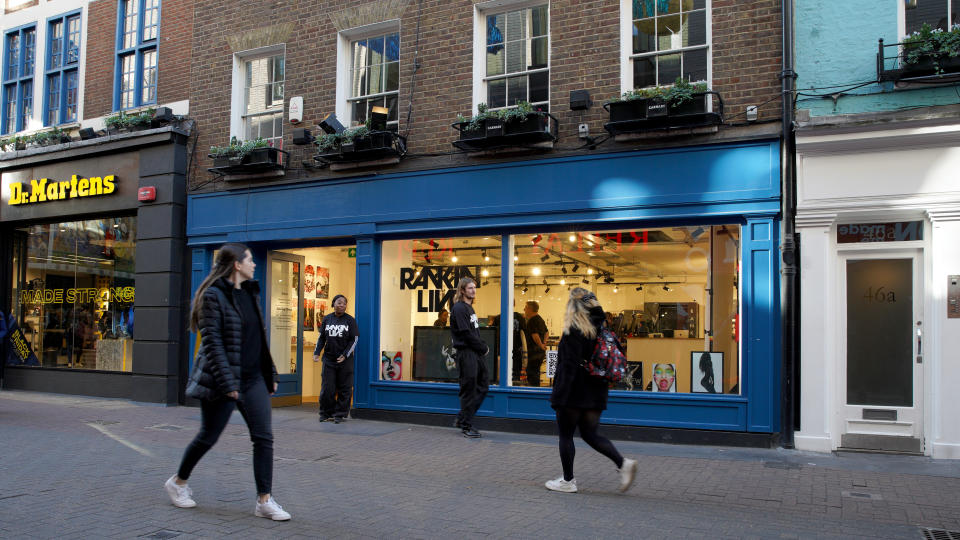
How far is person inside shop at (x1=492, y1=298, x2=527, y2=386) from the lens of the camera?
9.87 metres

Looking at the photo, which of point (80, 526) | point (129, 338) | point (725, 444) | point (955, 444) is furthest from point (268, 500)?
point (129, 338)

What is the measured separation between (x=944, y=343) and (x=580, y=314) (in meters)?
4.33

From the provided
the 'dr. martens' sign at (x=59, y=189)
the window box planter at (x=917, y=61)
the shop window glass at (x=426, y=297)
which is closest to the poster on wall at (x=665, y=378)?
the shop window glass at (x=426, y=297)

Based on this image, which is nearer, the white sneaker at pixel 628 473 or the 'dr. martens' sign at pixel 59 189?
the white sneaker at pixel 628 473

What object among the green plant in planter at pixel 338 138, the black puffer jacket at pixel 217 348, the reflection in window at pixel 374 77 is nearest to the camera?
the black puffer jacket at pixel 217 348

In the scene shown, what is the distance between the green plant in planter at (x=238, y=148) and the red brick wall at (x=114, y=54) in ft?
5.61

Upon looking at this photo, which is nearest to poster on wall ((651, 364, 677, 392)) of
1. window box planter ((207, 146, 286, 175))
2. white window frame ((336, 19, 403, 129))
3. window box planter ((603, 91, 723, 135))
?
window box planter ((603, 91, 723, 135))

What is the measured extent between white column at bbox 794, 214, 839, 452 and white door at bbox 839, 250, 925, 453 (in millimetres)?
241

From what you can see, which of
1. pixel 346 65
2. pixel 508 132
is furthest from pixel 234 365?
pixel 346 65

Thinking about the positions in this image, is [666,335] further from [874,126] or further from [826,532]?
[826,532]

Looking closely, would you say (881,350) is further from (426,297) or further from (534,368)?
(426,297)

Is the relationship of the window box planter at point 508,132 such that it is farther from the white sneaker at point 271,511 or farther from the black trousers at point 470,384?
the white sneaker at point 271,511

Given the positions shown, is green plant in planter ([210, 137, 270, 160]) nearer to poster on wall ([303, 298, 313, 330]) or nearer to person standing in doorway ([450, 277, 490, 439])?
poster on wall ([303, 298, 313, 330])

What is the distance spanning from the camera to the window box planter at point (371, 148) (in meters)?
10.5
